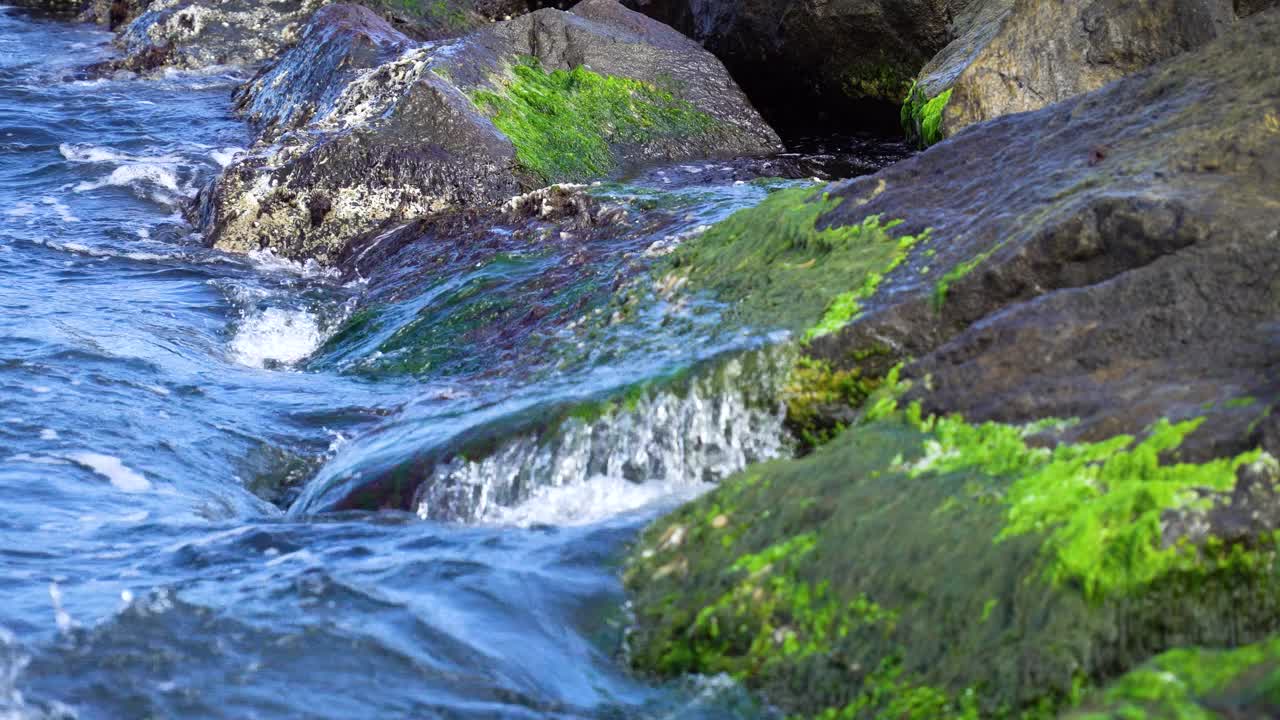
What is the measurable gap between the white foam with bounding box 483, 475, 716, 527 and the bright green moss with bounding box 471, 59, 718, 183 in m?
5.32

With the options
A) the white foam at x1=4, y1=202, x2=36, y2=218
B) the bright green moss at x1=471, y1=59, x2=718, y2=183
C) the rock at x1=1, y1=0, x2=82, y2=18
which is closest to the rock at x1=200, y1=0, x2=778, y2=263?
the bright green moss at x1=471, y1=59, x2=718, y2=183

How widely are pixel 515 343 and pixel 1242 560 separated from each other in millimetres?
4653

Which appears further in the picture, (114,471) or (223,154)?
(223,154)

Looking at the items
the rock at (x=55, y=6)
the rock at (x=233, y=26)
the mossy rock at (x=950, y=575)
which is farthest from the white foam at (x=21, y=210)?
the rock at (x=55, y=6)

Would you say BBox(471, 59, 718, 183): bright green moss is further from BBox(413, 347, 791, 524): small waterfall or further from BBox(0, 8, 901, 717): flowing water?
BBox(413, 347, 791, 524): small waterfall

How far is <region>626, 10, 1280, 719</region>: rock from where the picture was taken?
346 cm

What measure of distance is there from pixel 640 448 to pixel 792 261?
158 centimetres

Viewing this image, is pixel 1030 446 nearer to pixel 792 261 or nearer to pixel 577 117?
pixel 792 261

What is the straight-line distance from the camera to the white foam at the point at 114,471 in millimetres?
6250

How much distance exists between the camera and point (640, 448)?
5492 mm

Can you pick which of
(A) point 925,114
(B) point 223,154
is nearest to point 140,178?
(B) point 223,154

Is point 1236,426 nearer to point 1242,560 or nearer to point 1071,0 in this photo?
point 1242,560

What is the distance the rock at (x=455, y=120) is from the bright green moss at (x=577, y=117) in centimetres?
1

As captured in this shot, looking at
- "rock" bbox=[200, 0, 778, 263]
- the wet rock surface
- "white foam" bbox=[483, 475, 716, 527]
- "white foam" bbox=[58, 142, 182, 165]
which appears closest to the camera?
the wet rock surface
